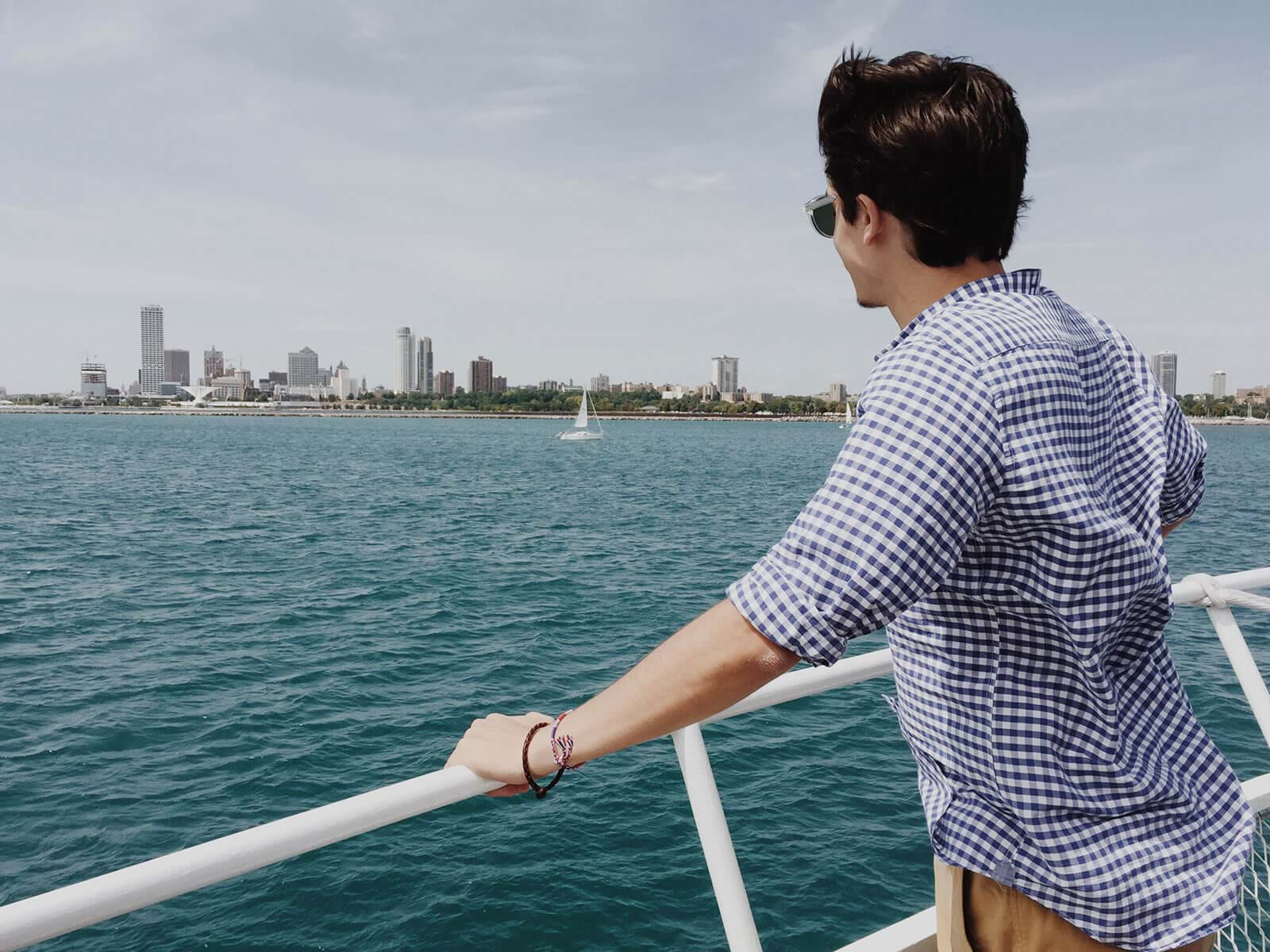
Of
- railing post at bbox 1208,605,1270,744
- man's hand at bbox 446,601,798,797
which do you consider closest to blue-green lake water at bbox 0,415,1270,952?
railing post at bbox 1208,605,1270,744

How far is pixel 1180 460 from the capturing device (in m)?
1.27

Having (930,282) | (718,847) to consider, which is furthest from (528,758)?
(930,282)

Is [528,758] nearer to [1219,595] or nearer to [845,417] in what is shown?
[1219,595]

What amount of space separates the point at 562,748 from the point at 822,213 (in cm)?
78

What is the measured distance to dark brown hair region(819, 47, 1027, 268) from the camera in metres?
1.09

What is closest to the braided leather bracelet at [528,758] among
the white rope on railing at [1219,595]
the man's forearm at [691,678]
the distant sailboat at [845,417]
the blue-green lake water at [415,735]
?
the man's forearm at [691,678]

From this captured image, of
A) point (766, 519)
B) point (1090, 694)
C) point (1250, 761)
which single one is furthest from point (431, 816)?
point (766, 519)

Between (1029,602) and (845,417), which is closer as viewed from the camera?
(1029,602)

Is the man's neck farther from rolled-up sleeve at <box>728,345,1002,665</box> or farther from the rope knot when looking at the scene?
the rope knot

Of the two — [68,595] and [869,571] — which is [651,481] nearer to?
[68,595]

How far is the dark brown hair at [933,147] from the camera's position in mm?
1094

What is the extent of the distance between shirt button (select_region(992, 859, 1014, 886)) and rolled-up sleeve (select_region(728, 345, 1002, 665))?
41 cm

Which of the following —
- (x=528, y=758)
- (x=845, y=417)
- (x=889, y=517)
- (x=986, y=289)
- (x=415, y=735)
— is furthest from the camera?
(x=845, y=417)

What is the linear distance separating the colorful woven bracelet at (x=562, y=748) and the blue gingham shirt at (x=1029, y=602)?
1.10 feet
